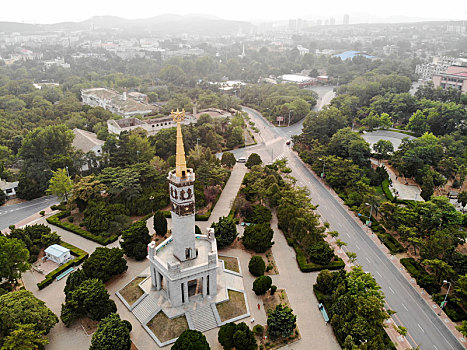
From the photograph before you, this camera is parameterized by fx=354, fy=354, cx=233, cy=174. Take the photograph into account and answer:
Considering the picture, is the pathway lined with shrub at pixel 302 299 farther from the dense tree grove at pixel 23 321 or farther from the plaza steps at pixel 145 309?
the dense tree grove at pixel 23 321

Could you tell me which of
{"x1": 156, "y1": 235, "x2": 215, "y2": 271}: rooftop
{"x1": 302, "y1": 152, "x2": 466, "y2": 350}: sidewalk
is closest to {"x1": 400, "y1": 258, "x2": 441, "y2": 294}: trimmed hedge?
{"x1": 302, "y1": 152, "x2": 466, "y2": 350}: sidewalk

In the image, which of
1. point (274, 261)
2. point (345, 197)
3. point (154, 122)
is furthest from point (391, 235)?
point (154, 122)

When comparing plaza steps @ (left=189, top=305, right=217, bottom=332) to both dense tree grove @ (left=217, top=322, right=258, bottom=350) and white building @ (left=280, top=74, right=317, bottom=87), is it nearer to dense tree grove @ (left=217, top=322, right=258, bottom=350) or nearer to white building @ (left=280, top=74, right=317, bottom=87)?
dense tree grove @ (left=217, top=322, right=258, bottom=350)

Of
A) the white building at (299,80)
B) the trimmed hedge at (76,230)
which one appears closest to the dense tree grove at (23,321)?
the trimmed hedge at (76,230)

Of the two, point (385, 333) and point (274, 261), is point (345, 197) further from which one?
point (385, 333)

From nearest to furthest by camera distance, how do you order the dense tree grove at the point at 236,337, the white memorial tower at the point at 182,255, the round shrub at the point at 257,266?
the dense tree grove at the point at 236,337
the white memorial tower at the point at 182,255
the round shrub at the point at 257,266

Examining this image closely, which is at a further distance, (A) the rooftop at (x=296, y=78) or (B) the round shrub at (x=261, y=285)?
(A) the rooftop at (x=296, y=78)
